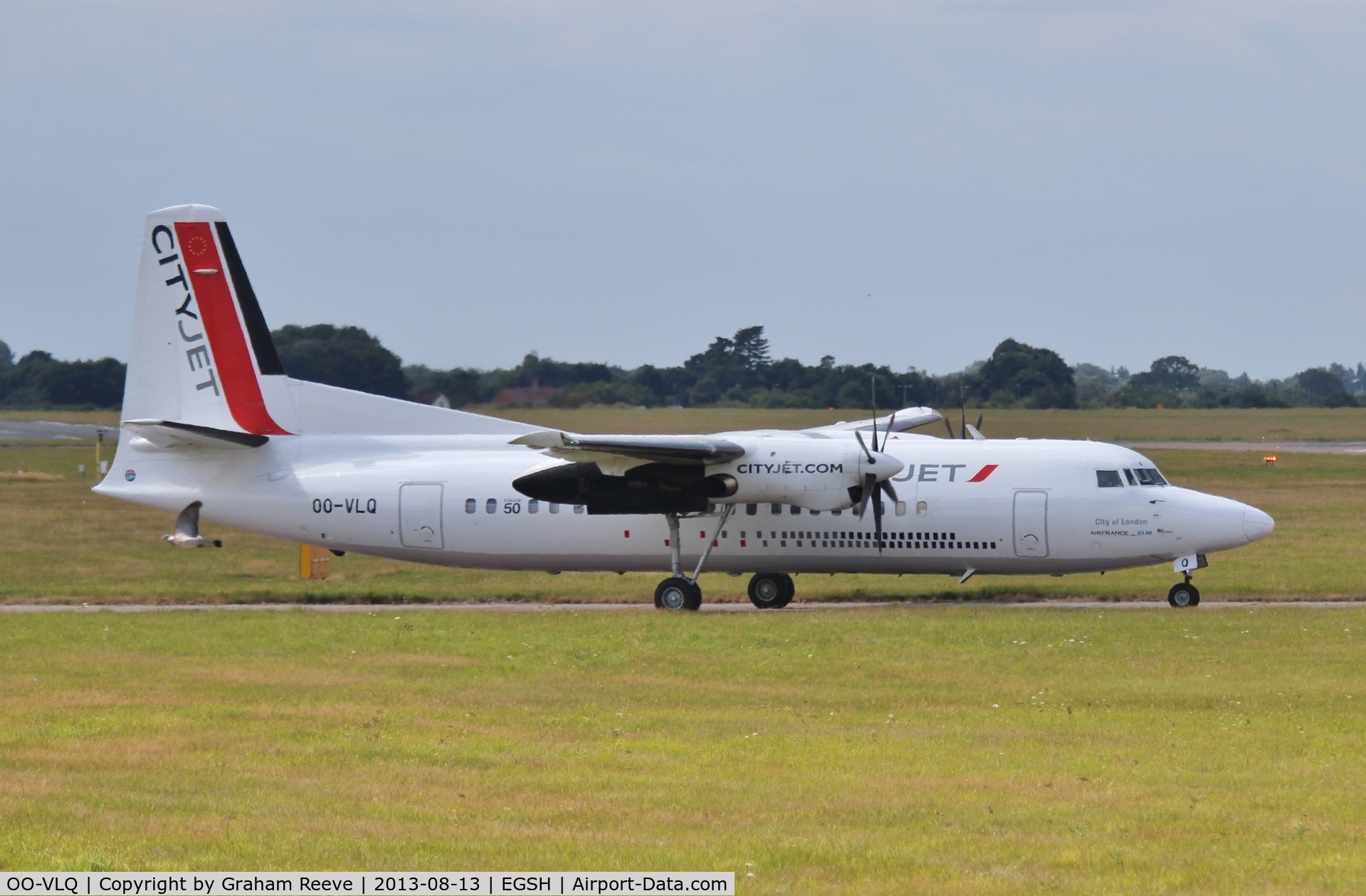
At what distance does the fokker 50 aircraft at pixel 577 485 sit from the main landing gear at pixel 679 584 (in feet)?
0.11

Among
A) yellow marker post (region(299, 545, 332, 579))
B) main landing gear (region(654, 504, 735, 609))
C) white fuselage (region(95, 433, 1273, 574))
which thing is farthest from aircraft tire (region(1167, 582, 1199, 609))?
yellow marker post (region(299, 545, 332, 579))

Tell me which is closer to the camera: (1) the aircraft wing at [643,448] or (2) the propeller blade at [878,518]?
(1) the aircraft wing at [643,448]

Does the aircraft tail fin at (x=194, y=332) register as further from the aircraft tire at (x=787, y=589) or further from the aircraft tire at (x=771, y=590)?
the aircraft tire at (x=787, y=589)

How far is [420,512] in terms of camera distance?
25406 mm

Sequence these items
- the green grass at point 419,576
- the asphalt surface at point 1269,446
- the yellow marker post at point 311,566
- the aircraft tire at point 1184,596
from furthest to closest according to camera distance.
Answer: the asphalt surface at point 1269,446
the yellow marker post at point 311,566
the green grass at point 419,576
the aircraft tire at point 1184,596

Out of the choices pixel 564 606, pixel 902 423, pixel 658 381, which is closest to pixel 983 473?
pixel 902 423

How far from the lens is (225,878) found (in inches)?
343

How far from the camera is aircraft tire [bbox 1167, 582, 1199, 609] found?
24219 mm

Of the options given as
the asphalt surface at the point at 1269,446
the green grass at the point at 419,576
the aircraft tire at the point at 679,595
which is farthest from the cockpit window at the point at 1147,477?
the asphalt surface at the point at 1269,446

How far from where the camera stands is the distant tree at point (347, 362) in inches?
1804

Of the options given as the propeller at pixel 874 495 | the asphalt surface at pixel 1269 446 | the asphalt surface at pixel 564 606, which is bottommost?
the asphalt surface at pixel 564 606

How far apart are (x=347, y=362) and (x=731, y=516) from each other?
80.5 feet

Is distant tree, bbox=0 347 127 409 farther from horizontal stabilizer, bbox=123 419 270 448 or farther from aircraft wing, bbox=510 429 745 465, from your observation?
aircraft wing, bbox=510 429 745 465

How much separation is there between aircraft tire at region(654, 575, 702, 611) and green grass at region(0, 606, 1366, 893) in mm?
1931
